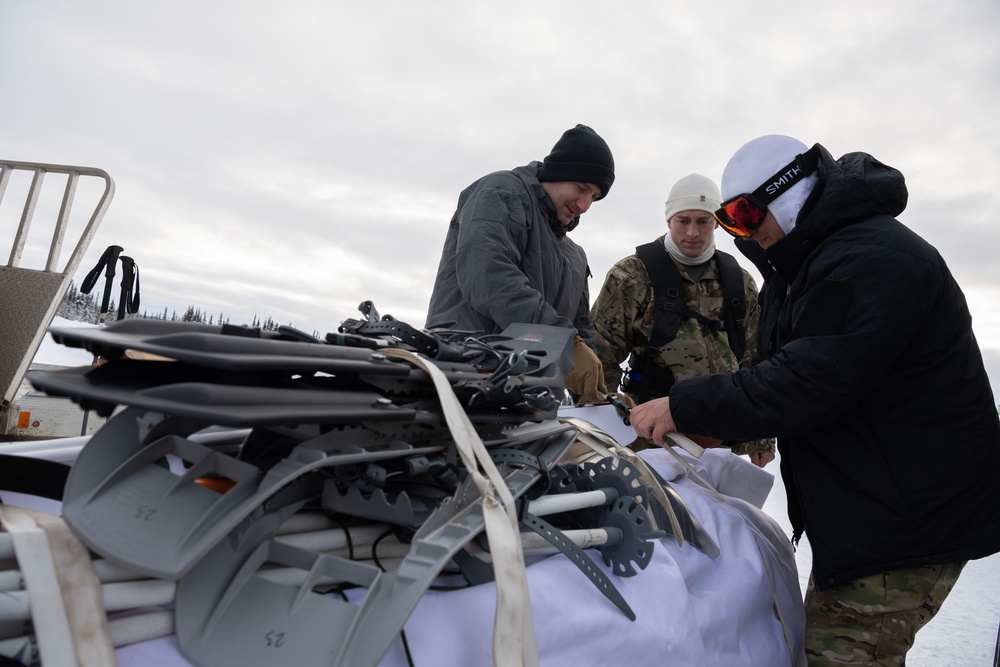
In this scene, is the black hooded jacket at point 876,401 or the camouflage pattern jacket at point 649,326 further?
the camouflage pattern jacket at point 649,326

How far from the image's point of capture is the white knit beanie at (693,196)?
387cm

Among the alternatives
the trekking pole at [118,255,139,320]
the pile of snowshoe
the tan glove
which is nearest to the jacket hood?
the tan glove

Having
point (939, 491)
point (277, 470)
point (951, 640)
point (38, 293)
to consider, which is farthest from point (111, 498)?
point (951, 640)

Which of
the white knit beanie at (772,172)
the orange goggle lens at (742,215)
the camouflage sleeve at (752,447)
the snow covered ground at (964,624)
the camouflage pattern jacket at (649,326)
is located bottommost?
the snow covered ground at (964,624)

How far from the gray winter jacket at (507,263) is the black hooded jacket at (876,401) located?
931mm

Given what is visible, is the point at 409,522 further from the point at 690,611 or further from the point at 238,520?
the point at 690,611

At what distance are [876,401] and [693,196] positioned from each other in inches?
86.7

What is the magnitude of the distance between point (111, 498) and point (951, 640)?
356 cm

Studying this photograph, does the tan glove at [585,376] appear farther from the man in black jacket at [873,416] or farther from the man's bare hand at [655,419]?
the man in black jacket at [873,416]

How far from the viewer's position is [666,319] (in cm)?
382

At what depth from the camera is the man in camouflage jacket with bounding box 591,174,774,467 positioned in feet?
12.5

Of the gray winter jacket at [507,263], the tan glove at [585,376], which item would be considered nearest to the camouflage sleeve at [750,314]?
the gray winter jacket at [507,263]

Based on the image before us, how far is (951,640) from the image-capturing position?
3.19 m

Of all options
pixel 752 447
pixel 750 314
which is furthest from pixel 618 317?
pixel 752 447
